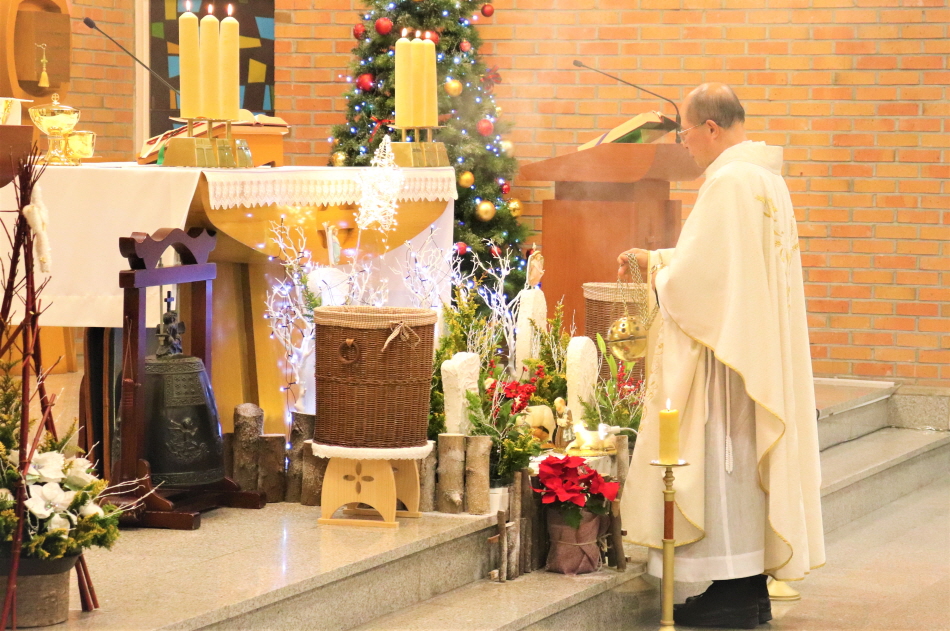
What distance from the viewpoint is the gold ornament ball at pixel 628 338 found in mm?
4613

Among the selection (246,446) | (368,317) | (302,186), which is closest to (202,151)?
(302,186)

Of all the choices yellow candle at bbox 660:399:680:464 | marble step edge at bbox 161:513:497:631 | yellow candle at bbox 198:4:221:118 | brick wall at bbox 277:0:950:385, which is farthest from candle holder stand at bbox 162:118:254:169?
brick wall at bbox 277:0:950:385

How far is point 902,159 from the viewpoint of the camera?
768 cm

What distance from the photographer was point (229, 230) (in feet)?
14.0

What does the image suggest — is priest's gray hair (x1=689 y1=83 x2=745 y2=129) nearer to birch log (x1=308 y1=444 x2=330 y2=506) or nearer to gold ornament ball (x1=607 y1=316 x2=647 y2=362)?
gold ornament ball (x1=607 y1=316 x2=647 y2=362)

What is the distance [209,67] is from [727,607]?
2.43m

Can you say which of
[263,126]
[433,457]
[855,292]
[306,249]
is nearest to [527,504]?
[433,457]

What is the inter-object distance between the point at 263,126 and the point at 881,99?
3.98m

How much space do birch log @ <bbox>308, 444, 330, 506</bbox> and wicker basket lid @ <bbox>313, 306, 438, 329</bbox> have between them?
0.53 m

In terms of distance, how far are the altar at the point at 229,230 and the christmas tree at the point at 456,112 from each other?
2155mm

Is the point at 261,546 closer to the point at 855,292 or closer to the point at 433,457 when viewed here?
the point at 433,457

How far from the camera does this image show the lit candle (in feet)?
16.6

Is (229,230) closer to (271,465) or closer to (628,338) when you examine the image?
(271,465)

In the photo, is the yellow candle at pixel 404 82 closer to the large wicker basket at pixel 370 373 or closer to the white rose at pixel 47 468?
the large wicker basket at pixel 370 373
